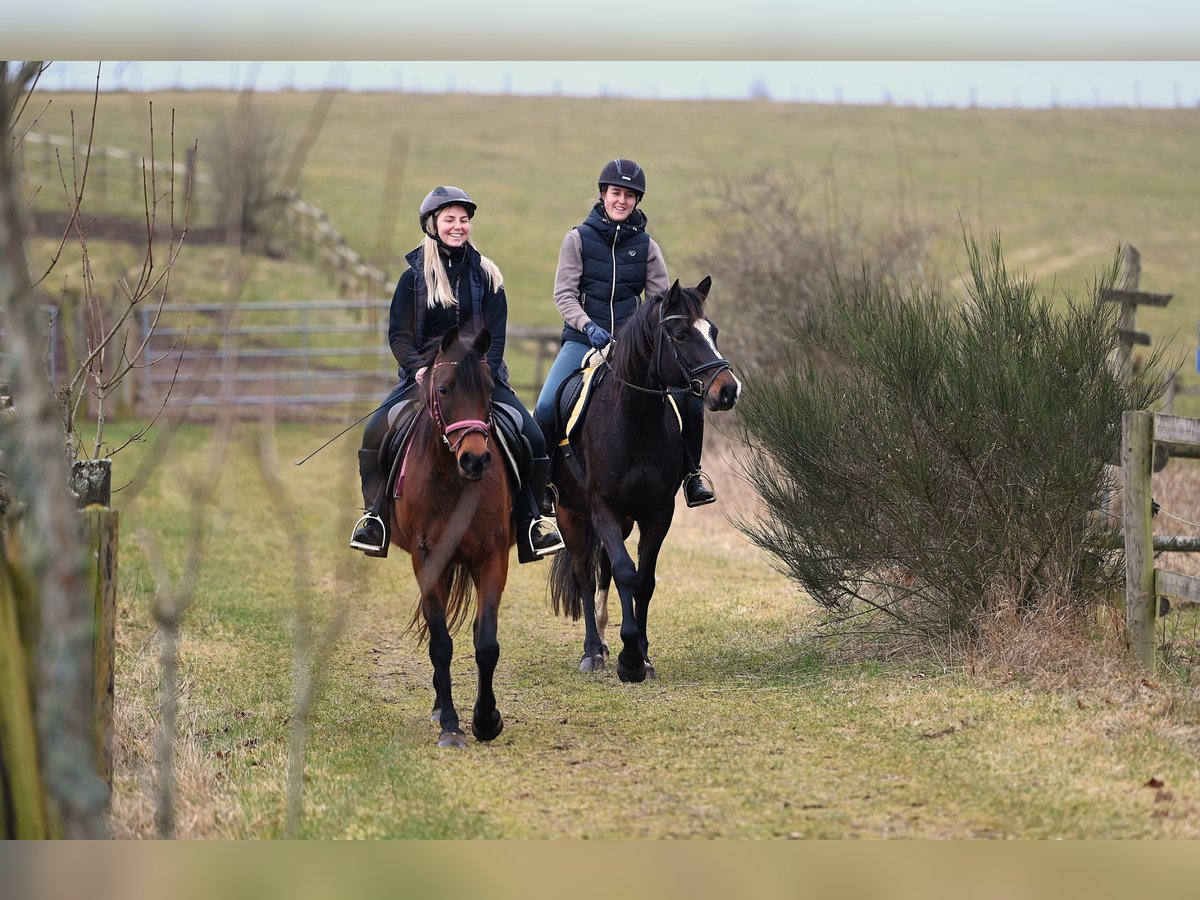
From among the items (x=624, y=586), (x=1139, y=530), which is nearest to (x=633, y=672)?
(x=624, y=586)

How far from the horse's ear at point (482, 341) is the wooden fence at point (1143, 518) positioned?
3.54 metres

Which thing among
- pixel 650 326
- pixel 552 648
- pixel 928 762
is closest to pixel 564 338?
pixel 650 326

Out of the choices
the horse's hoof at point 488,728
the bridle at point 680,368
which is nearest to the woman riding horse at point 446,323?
→ the bridle at point 680,368

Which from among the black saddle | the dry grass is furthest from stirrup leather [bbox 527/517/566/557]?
the dry grass

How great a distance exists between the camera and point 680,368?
755 cm

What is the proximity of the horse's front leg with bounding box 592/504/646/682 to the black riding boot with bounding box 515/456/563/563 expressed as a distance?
0.68 meters

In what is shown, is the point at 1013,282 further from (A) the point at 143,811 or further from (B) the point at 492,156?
(B) the point at 492,156

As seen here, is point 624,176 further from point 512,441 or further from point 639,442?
point 512,441

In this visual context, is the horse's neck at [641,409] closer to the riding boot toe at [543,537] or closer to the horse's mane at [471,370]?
the riding boot toe at [543,537]

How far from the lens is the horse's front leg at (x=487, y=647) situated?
21.4 ft

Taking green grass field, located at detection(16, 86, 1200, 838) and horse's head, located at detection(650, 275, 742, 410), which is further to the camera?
horse's head, located at detection(650, 275, 742, 410)

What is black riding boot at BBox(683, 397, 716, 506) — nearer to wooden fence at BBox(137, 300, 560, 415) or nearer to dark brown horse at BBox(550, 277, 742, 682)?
dark brown horse at BBox(550, 277, 742, 682)

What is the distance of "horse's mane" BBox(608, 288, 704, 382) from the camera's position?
7629mm

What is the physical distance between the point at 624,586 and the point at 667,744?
1.48m
